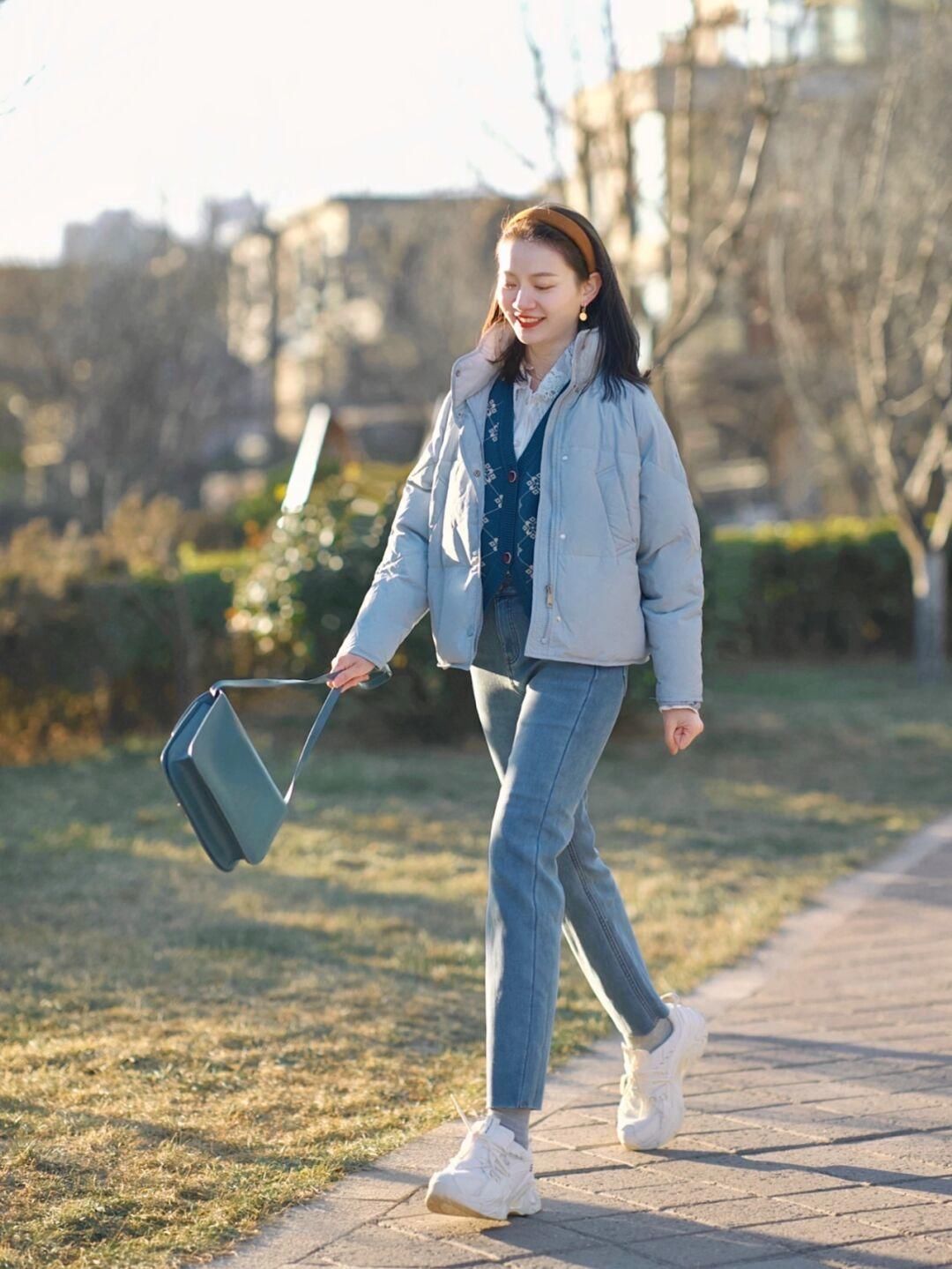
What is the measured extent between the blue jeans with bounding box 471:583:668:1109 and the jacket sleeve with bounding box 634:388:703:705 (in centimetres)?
12

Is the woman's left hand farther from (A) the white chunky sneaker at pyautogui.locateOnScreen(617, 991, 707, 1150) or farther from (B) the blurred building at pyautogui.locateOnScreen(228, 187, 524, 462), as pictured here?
(B) the blurred building at pyautogui.locateOnScreen(228, 187, 524, 462)

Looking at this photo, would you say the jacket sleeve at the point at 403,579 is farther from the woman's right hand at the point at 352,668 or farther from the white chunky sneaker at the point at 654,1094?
the white chunky sneaker at the point at 654,1094

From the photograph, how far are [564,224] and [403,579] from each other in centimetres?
78

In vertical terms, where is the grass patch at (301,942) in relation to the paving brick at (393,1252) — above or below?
below

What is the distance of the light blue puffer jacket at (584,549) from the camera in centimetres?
326

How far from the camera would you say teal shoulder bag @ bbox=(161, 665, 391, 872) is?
3.14 meters

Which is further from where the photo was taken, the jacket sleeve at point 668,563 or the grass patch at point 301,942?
the grass patch at point 301,942

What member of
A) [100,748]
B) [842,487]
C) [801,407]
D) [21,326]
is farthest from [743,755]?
[21,326]

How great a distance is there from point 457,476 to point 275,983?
2.24m

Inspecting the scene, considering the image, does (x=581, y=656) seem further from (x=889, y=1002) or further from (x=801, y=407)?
(x=801, y=407)

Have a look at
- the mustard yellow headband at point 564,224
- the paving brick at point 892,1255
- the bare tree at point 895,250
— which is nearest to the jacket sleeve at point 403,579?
the mustard yellow headband at point 564,224

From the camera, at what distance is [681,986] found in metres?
5.12

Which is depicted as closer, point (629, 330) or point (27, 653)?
point (629, 330)

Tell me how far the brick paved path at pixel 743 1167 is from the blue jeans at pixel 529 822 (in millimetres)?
286
